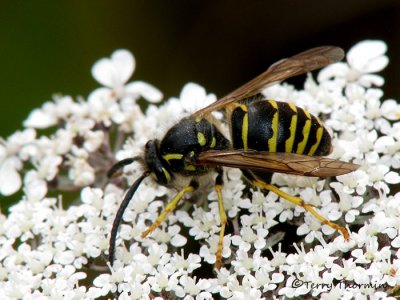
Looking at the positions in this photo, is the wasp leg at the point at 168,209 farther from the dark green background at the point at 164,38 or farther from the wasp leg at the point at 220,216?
the dark green background at the point at 164,38

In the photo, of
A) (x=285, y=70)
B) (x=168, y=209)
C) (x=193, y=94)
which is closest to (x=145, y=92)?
(x=193, y=94)

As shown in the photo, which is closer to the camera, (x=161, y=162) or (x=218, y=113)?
(x=161, y=162)

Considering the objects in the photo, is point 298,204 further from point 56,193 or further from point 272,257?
point 56,193

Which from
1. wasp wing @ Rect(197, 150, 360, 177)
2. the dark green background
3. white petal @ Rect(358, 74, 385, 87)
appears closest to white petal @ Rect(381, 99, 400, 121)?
white petal @ Rect(358, 74, 385, 87)

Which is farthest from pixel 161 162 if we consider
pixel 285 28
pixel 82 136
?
pixel 285 28

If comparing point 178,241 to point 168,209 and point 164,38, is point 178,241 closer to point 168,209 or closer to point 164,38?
point 168,209

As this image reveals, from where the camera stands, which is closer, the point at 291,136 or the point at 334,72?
the point at 291,136
